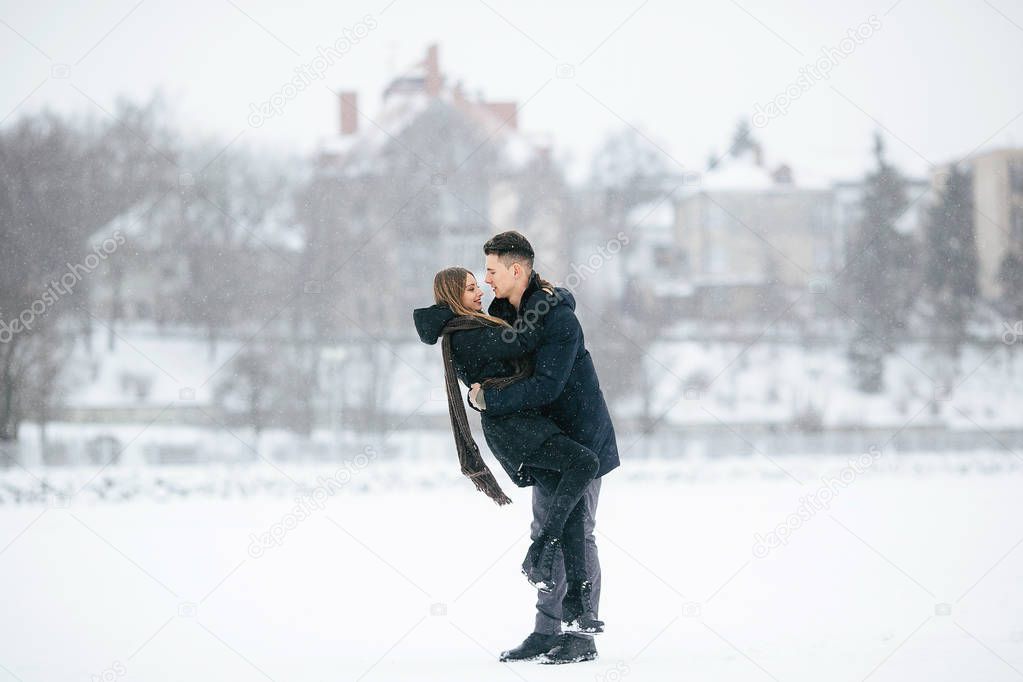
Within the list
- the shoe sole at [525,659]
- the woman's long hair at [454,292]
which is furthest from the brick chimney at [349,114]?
the shoe sole at [525,659]

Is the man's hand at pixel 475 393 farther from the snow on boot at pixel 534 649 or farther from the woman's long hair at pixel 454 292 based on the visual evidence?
the snow on boot at pixel 534 649

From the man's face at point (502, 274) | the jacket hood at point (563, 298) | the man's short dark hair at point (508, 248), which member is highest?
the man's short dark hair at point (508, 248)

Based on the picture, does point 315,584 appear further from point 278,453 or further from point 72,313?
point 72,313

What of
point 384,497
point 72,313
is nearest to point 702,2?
point 72,313

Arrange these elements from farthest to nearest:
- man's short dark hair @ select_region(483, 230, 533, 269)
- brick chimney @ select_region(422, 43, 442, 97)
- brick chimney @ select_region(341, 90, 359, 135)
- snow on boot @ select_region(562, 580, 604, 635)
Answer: brick chimney @ select_region(422, 43, 442, 97)
brick chimney @ select_region(341, 90, 359, 135)
snow on boot @ select_region(562, 580, 604, 635)
man's short dark hair @ select_region(483, 230, 533, 269)

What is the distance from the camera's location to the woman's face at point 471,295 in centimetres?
427

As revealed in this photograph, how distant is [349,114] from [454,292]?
35.6m

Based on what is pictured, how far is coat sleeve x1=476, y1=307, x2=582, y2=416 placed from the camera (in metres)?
4.13

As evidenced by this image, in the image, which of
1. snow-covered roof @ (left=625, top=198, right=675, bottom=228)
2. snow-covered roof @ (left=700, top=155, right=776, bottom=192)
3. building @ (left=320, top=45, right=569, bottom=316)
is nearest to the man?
building @ (left=320, top=45, right=569, bottom=316)

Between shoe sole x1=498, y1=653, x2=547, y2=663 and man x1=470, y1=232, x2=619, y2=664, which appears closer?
man x1=470, y1=232, x2=619, y2=664

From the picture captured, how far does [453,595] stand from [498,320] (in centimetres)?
270

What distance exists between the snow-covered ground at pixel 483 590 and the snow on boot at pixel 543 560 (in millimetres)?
338

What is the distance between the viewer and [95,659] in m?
4.61

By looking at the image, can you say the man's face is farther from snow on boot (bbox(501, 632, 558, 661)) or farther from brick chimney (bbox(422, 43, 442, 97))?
brick chimney (bbox(422, 43, 442, 97))
